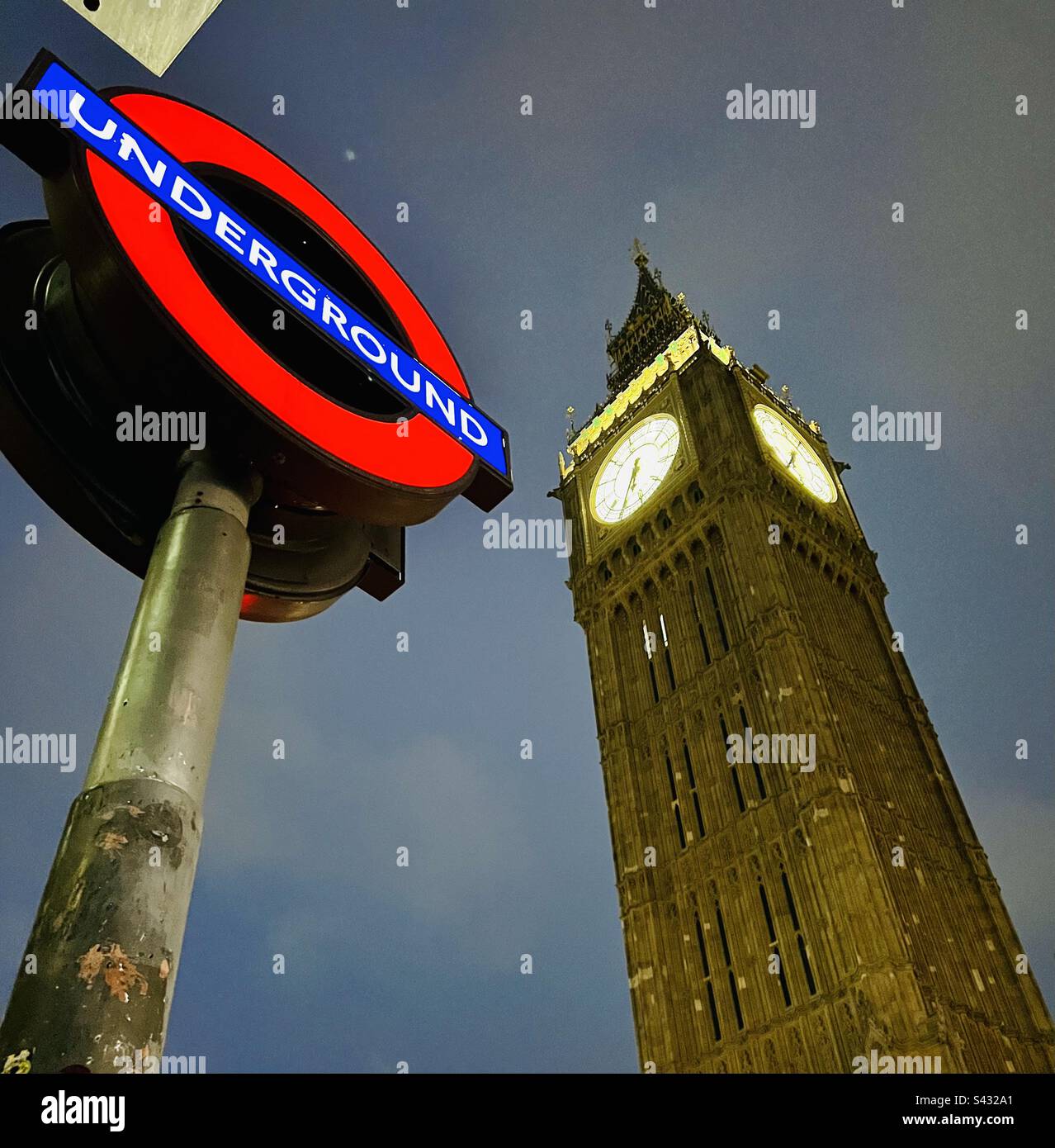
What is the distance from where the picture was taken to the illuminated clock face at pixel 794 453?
43312mm

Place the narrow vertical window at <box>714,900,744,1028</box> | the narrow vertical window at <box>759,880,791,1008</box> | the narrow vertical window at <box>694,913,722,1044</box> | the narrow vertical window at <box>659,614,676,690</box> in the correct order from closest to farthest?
1. the narrow vertical window at <box>759,880,791,1008</box>
2. the narrow vertical window at <box>714,900,744,1028</box>
3. the narrow vertical window at <box>694,913,722,1044</box>
4. the narrow vertical window at <box>659,614,676,690</box>

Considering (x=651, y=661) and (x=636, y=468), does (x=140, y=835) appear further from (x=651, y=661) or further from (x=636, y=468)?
(x=636, y=468)

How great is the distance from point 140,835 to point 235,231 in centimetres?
303

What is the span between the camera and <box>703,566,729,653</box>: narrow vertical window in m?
38.0

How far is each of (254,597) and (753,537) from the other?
34.1 metres

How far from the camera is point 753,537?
3847 centimetres

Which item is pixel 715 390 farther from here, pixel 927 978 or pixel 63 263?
pixel 63 263

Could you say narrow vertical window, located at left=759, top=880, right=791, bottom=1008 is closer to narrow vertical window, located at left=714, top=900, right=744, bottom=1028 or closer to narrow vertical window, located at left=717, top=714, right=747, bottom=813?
narrow vertical window, located at left=714, top=900, right=744, bottom=1028

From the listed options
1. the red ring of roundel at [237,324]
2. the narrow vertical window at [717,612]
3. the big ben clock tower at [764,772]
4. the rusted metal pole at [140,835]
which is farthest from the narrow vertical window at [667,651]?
the rusted metal pole at [140,835]

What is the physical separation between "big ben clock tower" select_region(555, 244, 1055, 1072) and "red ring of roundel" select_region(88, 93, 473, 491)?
2364 cm

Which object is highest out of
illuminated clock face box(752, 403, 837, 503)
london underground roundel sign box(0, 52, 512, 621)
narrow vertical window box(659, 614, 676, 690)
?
illuminated clock face box(752, 403, 837, 503)

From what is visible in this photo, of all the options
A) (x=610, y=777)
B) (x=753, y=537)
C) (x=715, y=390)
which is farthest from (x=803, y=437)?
(x=610, y=777)

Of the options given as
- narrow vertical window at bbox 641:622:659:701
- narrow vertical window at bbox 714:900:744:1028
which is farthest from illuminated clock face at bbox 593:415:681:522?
narrow vertical window at bbox 714:900:744:1028
